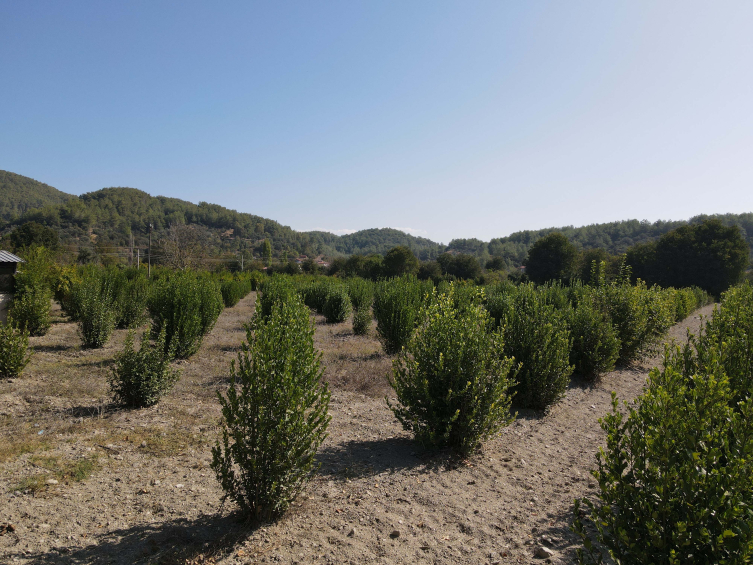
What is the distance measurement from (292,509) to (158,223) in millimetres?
88895

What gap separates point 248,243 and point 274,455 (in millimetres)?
89278

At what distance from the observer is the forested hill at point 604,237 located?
75.1 metres

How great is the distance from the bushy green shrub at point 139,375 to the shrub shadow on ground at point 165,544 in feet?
10.7

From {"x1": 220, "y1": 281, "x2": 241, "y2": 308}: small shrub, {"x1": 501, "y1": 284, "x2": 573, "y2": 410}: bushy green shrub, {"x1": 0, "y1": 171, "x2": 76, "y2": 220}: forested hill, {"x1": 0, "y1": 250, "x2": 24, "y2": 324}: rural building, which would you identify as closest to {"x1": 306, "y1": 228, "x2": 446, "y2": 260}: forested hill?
{"x1": 0, "y1": 171, "x2": 76, "y2": 220}: forested hill

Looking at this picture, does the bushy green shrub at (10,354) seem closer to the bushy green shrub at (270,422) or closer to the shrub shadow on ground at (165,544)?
the shrub shadow on ground at (165,544)

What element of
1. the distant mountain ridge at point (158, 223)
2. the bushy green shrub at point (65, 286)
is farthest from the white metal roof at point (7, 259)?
the distant mountain ridge at point (158, 223)

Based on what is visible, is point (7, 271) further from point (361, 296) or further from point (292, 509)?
point (292, 509)

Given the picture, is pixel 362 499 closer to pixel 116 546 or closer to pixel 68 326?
pixel 116 546

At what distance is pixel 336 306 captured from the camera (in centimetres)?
1738

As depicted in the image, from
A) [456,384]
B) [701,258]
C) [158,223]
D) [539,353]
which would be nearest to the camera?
[456,384]

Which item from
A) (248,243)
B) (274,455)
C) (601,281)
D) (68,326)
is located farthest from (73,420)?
(248,243)

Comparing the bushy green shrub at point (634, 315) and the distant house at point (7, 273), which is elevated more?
the distant house at point (7, 273)

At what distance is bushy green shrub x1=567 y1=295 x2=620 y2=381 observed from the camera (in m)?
8.27

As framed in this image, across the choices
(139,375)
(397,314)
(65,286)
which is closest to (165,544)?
(139,375)
